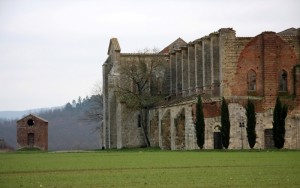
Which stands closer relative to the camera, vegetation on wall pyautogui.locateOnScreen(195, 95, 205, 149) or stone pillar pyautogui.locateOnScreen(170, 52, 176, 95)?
vegetation on wall pyautogui.locateOnScreen(195, 95, 205, 149)

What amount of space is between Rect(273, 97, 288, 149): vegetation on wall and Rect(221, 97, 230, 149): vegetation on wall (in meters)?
3.29

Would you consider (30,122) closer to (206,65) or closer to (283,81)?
(206,65)

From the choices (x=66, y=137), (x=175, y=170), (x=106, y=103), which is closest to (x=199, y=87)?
(x=106, y=103)

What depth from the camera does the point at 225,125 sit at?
52.4m

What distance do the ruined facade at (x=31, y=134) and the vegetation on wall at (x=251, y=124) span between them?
35.8 metres

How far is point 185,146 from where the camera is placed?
186 ft

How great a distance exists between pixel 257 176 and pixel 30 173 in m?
8.79

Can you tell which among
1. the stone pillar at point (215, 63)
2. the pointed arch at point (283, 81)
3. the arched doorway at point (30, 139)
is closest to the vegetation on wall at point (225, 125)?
the stone pillar at point (215, 63)

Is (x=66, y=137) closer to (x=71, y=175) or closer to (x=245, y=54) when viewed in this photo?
(x=245, y=54)

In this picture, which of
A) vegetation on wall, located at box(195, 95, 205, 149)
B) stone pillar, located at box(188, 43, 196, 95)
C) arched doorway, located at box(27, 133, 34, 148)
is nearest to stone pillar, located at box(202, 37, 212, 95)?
stone pillar, located at box(188, 43, 196, 95)

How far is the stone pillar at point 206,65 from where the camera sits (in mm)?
60906

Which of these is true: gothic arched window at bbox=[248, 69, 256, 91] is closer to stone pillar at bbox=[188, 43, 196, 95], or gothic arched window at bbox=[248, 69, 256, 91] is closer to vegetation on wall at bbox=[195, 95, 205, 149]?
vegetation on wall at bbox=[195, 95, 205, 149]

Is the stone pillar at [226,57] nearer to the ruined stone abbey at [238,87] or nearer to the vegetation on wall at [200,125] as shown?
the ruined stone abbey at [238,87]

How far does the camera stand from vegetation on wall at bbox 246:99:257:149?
52219 mm
